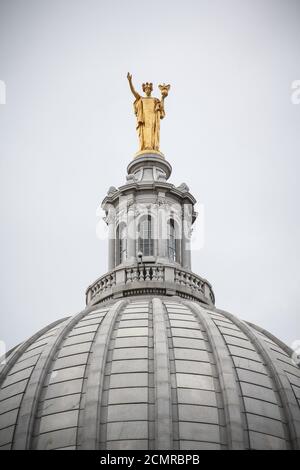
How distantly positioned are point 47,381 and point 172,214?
60.7ft

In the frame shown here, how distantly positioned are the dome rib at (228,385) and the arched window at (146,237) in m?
9.23

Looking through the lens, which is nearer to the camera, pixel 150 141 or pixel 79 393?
pixel 79 393

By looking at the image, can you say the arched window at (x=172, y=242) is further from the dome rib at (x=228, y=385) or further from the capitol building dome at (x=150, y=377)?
the dome rib at (x=228, y=385)

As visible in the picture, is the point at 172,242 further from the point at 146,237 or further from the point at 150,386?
the point at 150,386

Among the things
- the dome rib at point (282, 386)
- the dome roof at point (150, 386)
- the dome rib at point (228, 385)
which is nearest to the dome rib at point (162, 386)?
the dome roof at point (150, 386)

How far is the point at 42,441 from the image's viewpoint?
169ft

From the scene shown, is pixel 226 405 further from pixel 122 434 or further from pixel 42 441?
pixel 42 441

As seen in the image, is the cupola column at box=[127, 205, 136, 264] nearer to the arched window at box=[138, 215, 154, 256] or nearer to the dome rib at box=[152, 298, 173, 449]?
the arched window at box=[138, 215, 154, 256]

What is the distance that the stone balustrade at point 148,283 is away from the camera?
64062mm

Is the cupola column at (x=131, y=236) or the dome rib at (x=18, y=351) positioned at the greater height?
the cupola column at (x=131, y=236)

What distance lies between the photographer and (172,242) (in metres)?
69.9

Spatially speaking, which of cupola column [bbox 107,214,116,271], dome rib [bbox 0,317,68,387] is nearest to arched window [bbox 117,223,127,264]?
cupola column [bbox 107,214,116,271]

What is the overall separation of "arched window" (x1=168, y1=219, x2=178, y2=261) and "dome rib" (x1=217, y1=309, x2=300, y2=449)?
9643 millimetres
